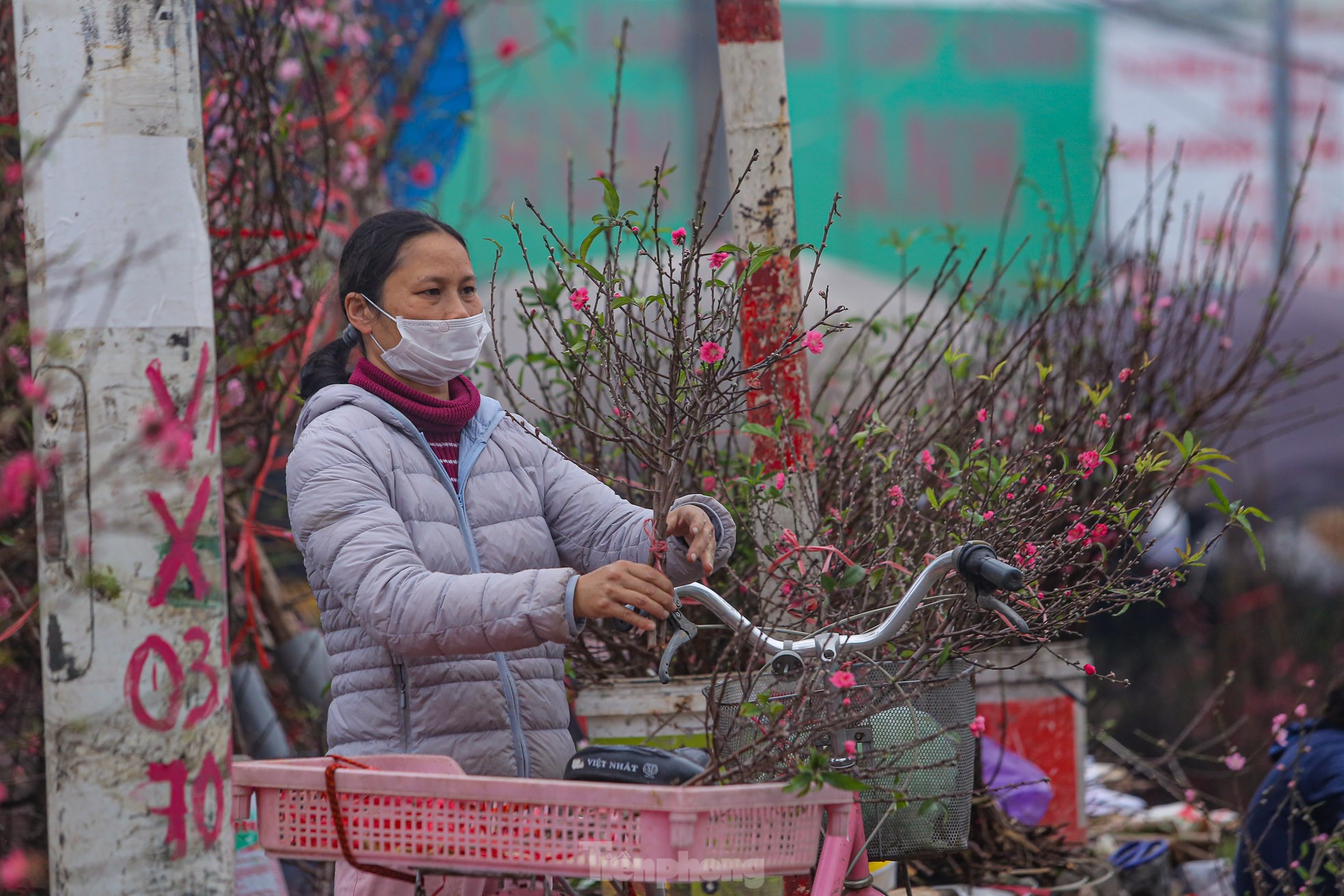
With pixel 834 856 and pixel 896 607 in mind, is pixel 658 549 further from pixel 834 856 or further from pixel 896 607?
pixel 834 856

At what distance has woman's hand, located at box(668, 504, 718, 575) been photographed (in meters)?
2.21

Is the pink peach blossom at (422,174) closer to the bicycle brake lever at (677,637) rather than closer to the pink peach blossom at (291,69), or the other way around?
the pink peach blossom at (291,69)

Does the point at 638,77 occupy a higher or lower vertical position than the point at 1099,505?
higher

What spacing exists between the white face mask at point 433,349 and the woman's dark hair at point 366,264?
3.2 inches

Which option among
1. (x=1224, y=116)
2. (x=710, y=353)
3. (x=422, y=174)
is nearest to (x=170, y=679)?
(x=710, y=353)

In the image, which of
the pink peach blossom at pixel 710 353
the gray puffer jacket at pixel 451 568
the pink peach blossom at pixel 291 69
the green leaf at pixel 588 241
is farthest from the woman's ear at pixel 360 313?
the pink peach blossom at pixel 291 69

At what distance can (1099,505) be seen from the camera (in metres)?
2.85

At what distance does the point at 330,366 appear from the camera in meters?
2.67

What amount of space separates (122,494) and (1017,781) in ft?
8.69

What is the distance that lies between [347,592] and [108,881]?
514 mm

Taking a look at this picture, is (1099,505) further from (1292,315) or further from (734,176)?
(1292,315)

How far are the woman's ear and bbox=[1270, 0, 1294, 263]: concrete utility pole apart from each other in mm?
10038

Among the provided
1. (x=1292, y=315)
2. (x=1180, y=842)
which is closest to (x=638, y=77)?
(x=1292, y=315)

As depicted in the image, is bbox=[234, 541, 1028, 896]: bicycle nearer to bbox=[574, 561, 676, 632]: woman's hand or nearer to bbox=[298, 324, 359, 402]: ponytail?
bbox=[574, 561, 676, 632]: woman's hand
